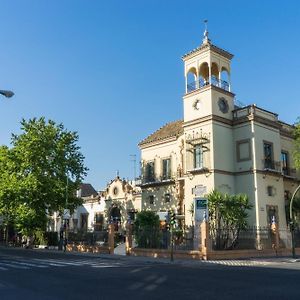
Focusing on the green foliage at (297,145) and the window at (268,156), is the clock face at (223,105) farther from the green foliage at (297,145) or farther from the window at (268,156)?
the green foliage at (297,145)

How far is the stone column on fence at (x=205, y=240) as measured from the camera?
1136 inches

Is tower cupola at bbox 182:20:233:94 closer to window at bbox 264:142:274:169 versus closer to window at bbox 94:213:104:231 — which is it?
window at bbox 264:142:274:169

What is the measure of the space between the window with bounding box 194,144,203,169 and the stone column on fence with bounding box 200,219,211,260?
31.0 ft

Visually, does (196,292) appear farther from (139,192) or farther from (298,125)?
(139,192)

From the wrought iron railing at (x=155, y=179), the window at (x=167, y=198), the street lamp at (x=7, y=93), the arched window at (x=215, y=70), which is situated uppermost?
the arched window at (x=215, y=70)

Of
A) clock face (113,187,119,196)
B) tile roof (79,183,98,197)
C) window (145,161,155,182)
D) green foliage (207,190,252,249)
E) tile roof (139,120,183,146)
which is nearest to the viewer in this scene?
green foliage (207,190,252,249)

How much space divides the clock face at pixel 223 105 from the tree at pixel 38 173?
650 inches

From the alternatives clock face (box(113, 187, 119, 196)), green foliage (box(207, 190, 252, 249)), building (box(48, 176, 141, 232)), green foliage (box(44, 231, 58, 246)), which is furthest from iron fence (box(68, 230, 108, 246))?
green foliage (box(207, 190, 252, 249))

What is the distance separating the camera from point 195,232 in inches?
1201

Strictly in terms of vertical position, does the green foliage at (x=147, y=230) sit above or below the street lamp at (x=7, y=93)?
below

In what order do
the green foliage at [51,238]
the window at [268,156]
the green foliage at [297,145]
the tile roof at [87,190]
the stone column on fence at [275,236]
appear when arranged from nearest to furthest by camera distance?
the stone column on fence at [275,236] < the window at [268,156] < the green foliage at [297,145] < the green foliage at [51,238] < the tile roof at [87,190]

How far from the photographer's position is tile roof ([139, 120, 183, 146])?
45213 millimetres

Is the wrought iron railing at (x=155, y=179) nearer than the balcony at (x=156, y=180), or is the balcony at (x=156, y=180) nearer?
the balcony at (x=156, y=180)

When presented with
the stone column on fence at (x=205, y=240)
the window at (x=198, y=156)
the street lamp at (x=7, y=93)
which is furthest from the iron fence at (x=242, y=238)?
the street lamp at (x=7, y=93)
